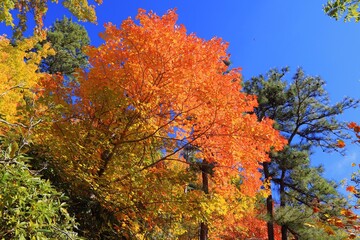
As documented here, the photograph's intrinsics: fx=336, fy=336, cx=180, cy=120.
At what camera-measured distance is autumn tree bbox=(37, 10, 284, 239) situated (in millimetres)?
6699

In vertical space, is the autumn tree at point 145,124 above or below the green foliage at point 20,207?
above

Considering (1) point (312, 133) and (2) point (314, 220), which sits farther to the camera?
(1) point (312, 133)

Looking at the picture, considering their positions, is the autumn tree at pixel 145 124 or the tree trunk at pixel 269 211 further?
the tree trunk at pixel 269 211

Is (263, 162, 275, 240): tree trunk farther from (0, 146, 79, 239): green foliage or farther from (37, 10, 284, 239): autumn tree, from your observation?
(0, 146, 79, 239): green foliage

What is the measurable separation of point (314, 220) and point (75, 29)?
2717 centimetres

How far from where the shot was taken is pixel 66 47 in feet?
99.8

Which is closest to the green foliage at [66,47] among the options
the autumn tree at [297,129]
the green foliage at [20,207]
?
the autumn tree at [297,129]

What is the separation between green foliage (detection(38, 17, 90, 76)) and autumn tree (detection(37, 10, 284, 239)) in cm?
2142

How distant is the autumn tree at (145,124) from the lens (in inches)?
264

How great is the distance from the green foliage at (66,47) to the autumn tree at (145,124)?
21.4 metres

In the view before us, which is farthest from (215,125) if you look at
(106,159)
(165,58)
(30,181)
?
(30,181)

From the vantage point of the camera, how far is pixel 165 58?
743 cm

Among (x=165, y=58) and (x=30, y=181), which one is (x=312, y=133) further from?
(x=30, y=181)

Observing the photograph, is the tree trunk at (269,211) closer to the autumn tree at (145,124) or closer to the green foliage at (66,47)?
the autumn tree at (145,124)
